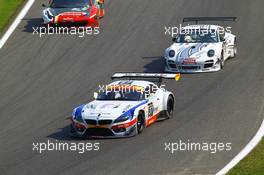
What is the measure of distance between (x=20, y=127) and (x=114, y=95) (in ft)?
8.87

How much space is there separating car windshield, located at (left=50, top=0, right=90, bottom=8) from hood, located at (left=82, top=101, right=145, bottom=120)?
Result: 13.0m

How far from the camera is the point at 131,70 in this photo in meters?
29.1

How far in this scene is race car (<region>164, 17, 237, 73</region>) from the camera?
2839 centimetres

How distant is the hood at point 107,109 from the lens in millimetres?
20938

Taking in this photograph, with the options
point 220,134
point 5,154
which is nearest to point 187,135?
point 220,134

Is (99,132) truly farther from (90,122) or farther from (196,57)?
(196,57)

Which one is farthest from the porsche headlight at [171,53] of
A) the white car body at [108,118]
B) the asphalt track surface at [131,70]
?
the white car body at [108,118]

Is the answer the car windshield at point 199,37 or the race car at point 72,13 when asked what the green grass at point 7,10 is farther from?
the car windshield at point 199,37

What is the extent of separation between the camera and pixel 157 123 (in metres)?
22.5

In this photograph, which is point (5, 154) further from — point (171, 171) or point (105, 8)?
point (105, 8)

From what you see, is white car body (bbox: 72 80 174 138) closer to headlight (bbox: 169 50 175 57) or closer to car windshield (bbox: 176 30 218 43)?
headlight (bbox: 169 50 175 57)

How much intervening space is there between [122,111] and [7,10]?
16451 mm

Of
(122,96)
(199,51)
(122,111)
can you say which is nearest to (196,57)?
(199,51)

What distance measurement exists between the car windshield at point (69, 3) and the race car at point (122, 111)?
38.4ft
